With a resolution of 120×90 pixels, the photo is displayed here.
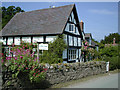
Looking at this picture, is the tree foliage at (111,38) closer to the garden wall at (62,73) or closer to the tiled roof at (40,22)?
the tiled roof at (40,22)

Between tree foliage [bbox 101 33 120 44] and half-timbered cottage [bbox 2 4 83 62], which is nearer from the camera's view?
half-timbered cottage [bbox 2 4 83 62]

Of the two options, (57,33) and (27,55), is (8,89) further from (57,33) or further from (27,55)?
(57,33)

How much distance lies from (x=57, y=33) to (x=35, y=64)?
9525 millimetres

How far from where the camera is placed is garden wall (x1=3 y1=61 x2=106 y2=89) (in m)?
6.50

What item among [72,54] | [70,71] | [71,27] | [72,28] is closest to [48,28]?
[71,27]

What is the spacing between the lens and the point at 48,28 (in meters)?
17.5

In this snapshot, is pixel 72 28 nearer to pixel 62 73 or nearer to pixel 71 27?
pixel 71 27

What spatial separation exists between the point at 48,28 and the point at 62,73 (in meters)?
9.26

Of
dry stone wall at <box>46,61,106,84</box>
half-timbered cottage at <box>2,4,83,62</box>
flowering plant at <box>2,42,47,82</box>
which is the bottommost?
dry stone wall at <box>46,61,106,84</box>

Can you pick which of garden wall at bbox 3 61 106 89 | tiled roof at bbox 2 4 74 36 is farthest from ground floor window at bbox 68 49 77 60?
garden wall at bbox 3 61 106 89

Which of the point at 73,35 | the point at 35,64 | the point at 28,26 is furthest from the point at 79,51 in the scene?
the point at 35,64

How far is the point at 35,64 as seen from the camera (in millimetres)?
6859

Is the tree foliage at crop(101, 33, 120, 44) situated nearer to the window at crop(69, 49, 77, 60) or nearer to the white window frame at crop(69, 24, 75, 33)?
the window at crop(69, 49, 77, 60)

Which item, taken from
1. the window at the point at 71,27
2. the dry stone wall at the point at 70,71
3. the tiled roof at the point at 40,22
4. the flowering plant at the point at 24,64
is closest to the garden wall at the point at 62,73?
the dry stone wall at the point at 70,71
